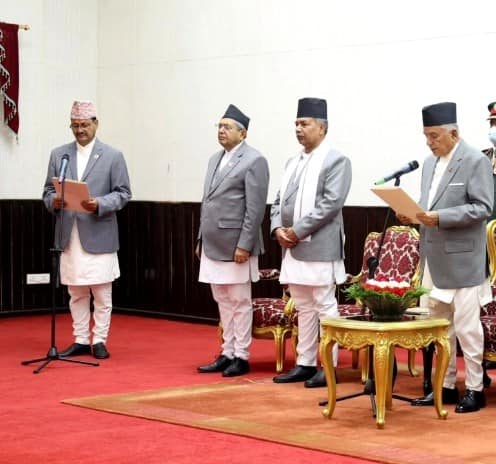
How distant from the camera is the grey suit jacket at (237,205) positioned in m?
6.85

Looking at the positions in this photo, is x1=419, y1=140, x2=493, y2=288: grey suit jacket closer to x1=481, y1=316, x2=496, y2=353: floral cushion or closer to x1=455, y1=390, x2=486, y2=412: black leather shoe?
x1=481, y1=316, x2=496, y2=353: floral cushion

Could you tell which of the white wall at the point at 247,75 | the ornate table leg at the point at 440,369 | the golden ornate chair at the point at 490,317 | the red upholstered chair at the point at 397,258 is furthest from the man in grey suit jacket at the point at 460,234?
the white wall at the point at 247,75

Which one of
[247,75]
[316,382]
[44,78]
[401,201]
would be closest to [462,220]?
[401,201]

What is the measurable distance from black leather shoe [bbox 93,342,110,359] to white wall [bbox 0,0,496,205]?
7.09 ft

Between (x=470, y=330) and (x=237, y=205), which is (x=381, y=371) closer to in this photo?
(x=470, y=330)

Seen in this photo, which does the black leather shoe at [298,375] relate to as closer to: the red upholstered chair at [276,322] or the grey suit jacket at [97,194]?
the red upholstered chair at [276,322]

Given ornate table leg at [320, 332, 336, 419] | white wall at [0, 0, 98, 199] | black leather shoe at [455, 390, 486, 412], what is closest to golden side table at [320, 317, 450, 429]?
ornate table leg at [320, 332, 336, 419]

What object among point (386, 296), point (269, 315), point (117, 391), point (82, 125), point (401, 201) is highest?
point (82, 125)

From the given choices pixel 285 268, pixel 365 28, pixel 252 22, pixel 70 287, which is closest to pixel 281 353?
pixel 285 268

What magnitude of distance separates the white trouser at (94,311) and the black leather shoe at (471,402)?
2.72 meters

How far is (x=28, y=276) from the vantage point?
33.1 feet

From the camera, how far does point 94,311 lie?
25.1 ft

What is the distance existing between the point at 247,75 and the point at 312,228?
324cm

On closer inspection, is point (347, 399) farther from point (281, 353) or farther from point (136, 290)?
point (136, 290)
